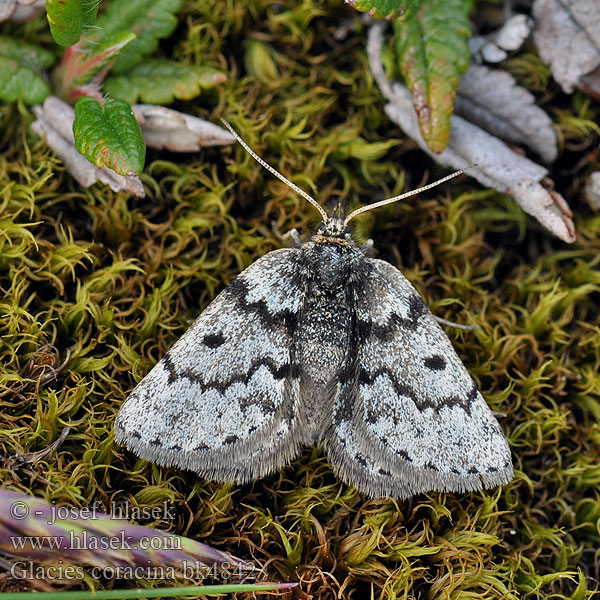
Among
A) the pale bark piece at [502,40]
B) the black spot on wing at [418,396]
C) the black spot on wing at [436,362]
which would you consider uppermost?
the pale bark piece at [502,40]

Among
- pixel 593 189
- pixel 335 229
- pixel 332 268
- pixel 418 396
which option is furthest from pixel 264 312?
pixel 593 189

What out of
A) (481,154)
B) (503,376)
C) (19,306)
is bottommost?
(503,376)

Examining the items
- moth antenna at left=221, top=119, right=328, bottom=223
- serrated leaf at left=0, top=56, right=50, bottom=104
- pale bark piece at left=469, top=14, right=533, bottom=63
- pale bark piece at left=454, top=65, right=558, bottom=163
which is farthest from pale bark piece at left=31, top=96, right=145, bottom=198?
pale bark piece at left=469, top=14, right=533, bottom=63

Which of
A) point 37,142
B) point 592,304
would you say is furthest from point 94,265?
point 592,304

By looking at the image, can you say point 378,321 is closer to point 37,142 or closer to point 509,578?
point 509,578

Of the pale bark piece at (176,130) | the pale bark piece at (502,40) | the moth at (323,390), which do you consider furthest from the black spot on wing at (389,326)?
the pale bark piece at (502,40)

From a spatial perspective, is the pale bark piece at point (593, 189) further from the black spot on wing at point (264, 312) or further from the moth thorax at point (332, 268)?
the black spot on wing at point (264, 312)
